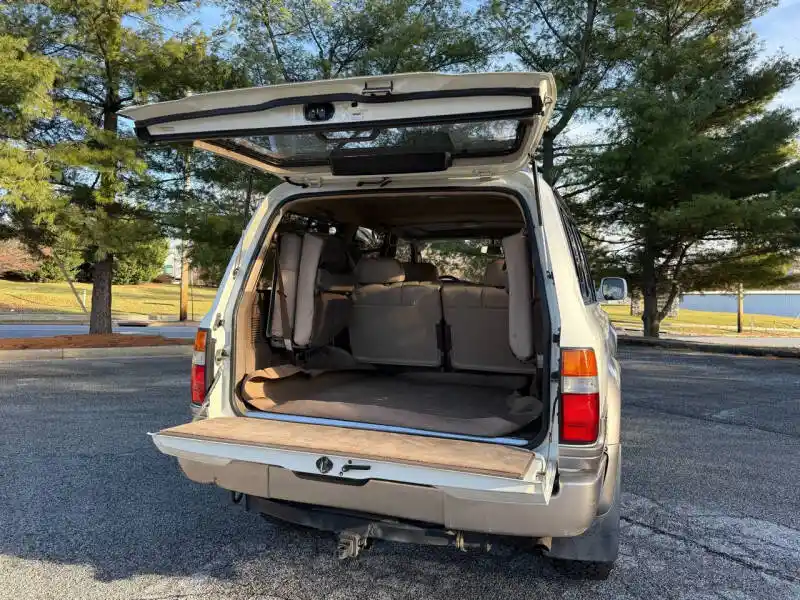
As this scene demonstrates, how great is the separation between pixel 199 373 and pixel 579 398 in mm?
1793

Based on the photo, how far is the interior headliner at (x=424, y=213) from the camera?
153 inches

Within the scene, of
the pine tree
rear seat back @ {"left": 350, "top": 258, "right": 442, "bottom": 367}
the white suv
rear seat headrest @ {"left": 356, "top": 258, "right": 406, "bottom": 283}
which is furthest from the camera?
the pine tree

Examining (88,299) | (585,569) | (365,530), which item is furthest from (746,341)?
(88,299)

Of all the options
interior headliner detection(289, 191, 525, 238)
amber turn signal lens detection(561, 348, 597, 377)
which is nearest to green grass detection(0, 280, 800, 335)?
interior headliner detection(289, 191, 525, 238)

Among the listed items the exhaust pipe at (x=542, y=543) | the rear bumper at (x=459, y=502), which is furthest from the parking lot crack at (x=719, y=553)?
the exhaust pipe at (x=542, y=543)

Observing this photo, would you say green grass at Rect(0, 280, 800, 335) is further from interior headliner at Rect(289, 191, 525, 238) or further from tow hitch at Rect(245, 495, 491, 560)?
tow hitch at Rect(245, 495, 491, 560)

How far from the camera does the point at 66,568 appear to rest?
2953mm

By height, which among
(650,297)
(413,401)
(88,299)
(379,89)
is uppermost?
(379,89)

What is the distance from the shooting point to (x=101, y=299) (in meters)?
12.9

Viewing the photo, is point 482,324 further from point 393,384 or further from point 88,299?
point 88,299

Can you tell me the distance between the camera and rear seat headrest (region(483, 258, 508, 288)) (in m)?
4.07

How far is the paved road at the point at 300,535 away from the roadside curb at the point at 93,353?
5.13 m

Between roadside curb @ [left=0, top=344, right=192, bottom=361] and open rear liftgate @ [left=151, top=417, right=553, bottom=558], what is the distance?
9.55 m

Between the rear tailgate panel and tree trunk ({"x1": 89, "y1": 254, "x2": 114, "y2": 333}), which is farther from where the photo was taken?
tree trunk ({"x1": 89, "y1": 254, "x2": 114, "y2": 333})
